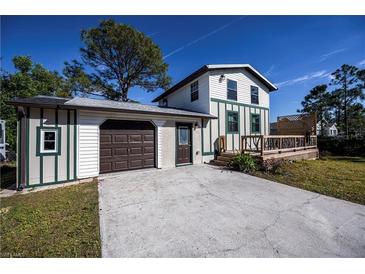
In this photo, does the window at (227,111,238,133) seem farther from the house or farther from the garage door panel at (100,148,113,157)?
the garage door panel at (100,148,113,157)

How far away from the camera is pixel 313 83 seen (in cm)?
2345

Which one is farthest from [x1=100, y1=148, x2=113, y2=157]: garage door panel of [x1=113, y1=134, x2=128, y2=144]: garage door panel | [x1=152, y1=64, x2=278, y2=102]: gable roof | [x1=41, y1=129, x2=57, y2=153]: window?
[x1=152, y1=64, x2=278, y2=102]: gable roof

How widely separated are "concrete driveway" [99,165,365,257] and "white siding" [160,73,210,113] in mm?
5937

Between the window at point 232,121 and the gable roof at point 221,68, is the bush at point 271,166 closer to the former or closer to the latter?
the window at point 232,121

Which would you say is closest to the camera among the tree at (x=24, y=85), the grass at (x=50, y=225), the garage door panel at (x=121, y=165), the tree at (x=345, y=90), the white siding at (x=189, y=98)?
the grass at (x=50, y=225)

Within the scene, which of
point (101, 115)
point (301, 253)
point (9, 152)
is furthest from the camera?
point (9, 152)

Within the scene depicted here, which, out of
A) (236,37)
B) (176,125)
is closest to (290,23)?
(236,37)

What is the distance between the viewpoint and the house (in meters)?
5.08

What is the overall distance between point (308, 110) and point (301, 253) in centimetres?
2826

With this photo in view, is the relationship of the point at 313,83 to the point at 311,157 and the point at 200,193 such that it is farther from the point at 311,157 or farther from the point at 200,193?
the point at 200,193

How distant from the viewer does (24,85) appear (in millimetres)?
14336

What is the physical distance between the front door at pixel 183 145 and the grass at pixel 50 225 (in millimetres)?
4422

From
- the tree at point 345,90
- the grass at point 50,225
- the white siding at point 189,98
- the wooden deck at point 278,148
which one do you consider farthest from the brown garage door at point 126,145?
the tree at point 345,90

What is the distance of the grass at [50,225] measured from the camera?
7.27 ft
